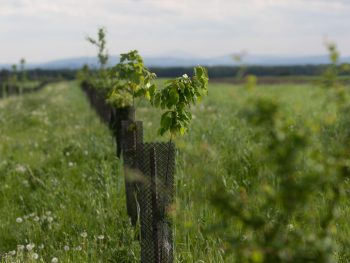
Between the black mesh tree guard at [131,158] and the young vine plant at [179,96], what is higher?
the young vine plant at [179,96]

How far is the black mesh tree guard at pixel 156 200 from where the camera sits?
414 centimetres

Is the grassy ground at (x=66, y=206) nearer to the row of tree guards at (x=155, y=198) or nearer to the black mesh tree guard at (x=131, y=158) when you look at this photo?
the black mesh tree guard at (x=131, y=158)

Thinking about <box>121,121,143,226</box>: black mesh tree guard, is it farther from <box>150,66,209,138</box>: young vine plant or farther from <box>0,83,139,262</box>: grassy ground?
<box>150,66,209,138</box>: young vine plant

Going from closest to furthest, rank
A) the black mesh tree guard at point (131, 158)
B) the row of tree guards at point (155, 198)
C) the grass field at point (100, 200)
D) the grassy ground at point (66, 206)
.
Answer: the row of tree guards at point (155, 198), the grass field at point (100, 200), the grassy ground at point (66, 206), the black mesh tree guard at point (131, 158)

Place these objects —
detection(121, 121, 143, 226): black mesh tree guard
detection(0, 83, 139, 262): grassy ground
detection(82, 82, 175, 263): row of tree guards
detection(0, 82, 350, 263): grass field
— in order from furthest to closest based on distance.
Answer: detection(121, 121, 143, 226): black mesh tree guard, detection(0, 83, 139, 262): grassy ground, detection(0, 82, 350, 263): grass field, detection(82, 82, 175, 263): row of tree guards

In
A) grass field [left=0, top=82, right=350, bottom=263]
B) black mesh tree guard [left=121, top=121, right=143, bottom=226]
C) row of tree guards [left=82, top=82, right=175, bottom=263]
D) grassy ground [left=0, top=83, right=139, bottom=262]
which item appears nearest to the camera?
row of tree guards [left=82, top=82, right=175, bottom=263]

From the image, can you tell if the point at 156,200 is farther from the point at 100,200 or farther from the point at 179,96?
the point at 100,200

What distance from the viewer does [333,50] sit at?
2012 mm

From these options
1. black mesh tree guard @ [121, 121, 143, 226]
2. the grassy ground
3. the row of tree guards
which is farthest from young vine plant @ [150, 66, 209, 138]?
the grassy ground

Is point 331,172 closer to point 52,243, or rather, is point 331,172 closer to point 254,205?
point 254,205

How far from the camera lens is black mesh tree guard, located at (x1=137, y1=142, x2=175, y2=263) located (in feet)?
13.6

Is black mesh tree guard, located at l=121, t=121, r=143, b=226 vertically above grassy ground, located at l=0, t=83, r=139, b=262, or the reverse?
black mesh tree guard, located at l=121, t=121, r=143, b=226

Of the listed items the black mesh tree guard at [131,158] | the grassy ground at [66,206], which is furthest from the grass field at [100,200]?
the black mesh tree guard at [131,158]

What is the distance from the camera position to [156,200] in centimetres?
Result: 411
